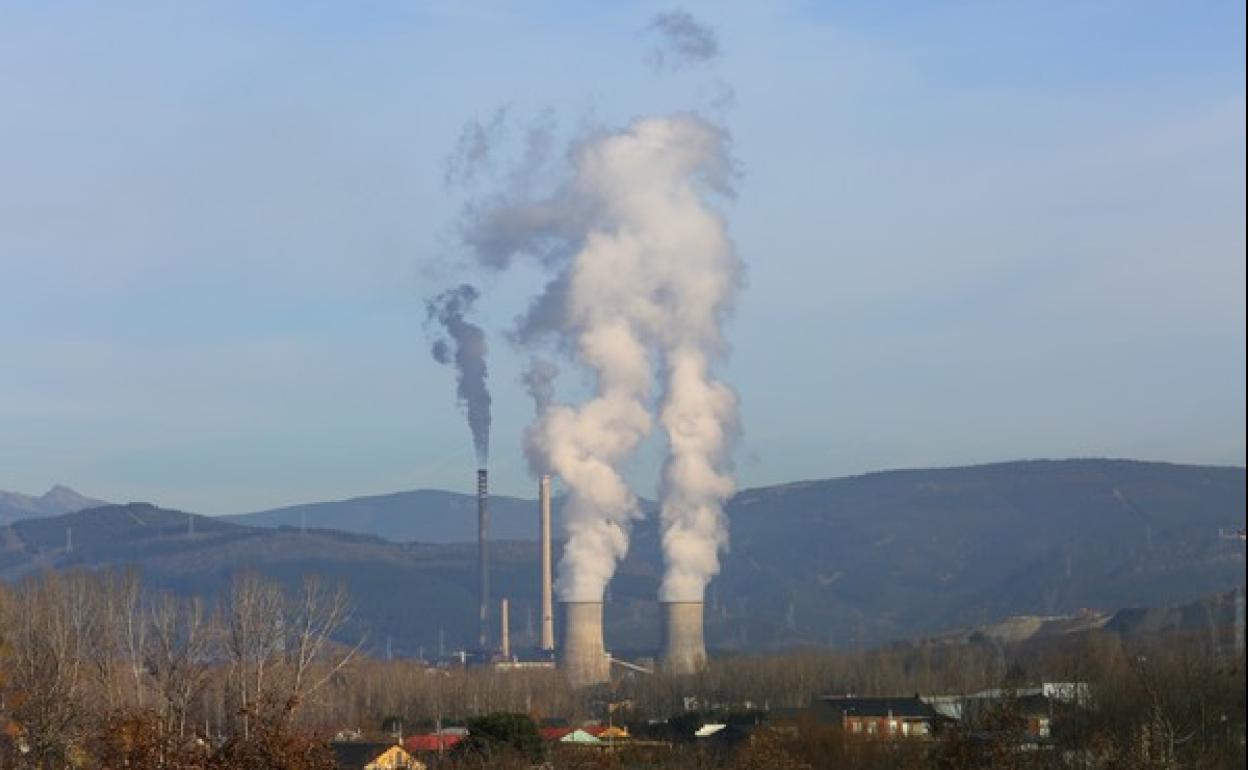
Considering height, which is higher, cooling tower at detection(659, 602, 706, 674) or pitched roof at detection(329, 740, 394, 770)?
cooling tower at detection(659, 602, 706, 674)

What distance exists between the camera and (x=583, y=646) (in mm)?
75188

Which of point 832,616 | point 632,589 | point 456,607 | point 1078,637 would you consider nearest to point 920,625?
point 832,616

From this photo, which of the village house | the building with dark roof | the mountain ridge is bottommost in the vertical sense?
the village house

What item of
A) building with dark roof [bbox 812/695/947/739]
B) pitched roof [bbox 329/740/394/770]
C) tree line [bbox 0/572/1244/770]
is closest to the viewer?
tree line [bbox 0/572/1244/770]

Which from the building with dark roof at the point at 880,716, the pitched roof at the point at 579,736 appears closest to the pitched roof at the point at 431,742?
the pitched roof at the point at 579,736

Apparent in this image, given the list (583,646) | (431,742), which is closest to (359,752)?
(431,742)

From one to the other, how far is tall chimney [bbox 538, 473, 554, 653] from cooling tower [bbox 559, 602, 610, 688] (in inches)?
208

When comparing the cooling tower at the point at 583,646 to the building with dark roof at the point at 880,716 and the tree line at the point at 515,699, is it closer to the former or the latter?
the tree line at the point at 515,699

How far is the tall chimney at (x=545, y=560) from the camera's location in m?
84.2

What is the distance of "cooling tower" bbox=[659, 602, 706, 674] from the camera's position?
73.9 metres

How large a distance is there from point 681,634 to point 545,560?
1590 cm

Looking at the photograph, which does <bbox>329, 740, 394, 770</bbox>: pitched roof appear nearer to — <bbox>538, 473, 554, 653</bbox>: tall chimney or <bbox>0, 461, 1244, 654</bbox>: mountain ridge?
<bbox>538, 473, 554, 653</bbox>: tall chimney

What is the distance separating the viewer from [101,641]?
39.7 metres

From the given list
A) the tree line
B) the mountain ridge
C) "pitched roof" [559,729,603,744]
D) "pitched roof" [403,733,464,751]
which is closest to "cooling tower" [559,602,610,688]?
the tree line
